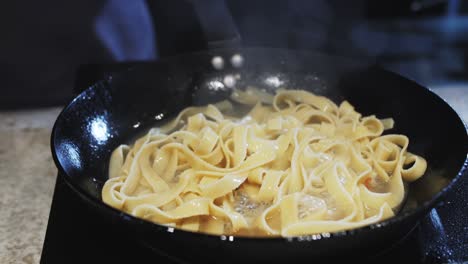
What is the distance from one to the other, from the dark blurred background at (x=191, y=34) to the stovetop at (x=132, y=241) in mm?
1434

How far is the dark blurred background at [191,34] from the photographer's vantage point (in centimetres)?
319

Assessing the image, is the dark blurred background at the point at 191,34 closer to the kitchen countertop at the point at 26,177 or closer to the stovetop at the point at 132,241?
the kitchen countertop at the point at 26,177

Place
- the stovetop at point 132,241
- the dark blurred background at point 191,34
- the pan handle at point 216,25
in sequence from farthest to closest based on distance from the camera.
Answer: the dark blurred background at point 191,34 < the pan handle at point 216,25 < the stovetop at point 132,241

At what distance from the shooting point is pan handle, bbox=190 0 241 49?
9.78 ft

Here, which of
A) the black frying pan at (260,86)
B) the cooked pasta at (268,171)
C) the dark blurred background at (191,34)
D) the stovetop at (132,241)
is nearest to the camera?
the black frying pan at (260,86)

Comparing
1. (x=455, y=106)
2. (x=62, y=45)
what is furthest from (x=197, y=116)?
(x=455, y=106)

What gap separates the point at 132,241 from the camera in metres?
1.82

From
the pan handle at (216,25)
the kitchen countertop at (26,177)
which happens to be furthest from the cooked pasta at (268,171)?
the pan handle at (216,25)

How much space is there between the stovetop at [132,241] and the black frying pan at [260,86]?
5cm

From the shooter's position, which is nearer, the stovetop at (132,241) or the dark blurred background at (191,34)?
the stovetop at (132,241)

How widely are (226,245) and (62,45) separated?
2.30m

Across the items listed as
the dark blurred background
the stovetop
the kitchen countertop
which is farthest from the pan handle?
the stovetop

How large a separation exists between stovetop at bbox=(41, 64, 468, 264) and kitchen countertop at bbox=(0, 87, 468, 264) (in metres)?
0.20

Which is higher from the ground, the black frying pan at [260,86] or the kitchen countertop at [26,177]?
the black frying pan at [260,86]
